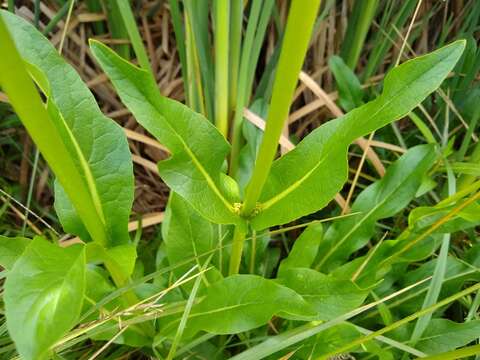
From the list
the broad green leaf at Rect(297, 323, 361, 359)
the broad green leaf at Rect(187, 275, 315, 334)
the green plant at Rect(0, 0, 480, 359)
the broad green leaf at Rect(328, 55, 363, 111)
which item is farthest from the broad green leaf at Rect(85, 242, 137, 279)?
the broad green leaf at Rect(328, 55, 363, 111)

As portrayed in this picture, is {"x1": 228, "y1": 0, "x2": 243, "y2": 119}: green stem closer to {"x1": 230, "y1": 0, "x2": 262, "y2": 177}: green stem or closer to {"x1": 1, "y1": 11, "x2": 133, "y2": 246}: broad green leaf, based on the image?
{"x1": 230, "y1": 0, "x2": 262, "y2": 177}: green stem

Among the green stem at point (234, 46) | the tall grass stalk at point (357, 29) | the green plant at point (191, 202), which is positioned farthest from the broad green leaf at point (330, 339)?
the tall grass stalk at point (357, 29)

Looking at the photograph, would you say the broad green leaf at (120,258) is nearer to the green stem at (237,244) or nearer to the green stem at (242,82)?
the green stem at (237,244)

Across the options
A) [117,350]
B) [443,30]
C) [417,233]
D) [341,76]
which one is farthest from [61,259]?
[443,30]

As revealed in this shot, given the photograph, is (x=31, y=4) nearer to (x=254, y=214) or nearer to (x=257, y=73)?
(x=257, y=73)

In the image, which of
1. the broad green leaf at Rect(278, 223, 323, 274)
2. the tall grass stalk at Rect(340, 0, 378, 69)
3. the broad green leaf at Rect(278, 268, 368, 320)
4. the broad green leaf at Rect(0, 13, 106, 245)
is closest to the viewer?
the broad green leaf at Rect(0, 13, 106, 245)

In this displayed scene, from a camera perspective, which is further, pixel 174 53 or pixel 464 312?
pixel 174 53
